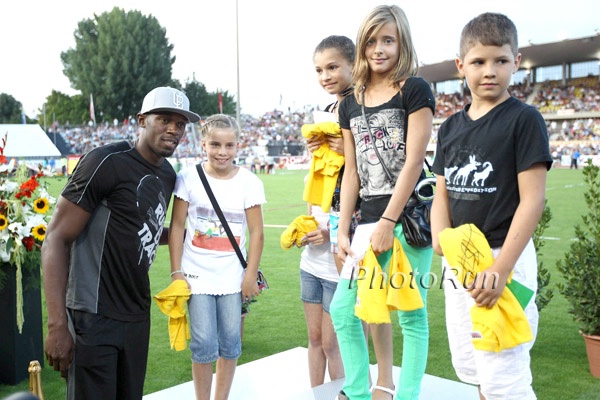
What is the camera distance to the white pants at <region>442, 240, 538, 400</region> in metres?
2.18

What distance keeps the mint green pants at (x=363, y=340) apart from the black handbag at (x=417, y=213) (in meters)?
0.10

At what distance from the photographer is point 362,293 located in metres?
2.59

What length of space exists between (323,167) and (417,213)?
2.30ft

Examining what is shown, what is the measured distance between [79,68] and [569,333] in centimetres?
6524

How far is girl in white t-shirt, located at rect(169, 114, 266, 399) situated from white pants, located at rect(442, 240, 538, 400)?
121 centimetres

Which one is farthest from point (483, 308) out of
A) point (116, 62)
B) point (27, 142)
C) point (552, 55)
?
point (116, 62)

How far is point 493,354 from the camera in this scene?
2.18m

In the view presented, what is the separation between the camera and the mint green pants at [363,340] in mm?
2754

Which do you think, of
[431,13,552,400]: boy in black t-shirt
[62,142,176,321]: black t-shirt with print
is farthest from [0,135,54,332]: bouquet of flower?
[431,13,552,400]: boy in black t-shirt

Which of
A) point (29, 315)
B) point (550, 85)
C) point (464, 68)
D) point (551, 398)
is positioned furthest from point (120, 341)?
point (550, 85)

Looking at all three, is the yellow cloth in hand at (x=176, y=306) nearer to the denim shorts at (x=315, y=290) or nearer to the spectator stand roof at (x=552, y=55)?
the denim shorts at (x=315, y=290)

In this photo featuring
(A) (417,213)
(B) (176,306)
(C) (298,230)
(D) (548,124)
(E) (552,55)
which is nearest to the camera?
(A) (417,213)

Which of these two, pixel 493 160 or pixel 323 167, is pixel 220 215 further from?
pixel 493 160

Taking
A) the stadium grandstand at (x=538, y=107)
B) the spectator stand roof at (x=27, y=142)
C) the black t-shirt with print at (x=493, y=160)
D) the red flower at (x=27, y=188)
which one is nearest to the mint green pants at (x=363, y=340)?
the black t-shirt with print at (x=493, y=160)
